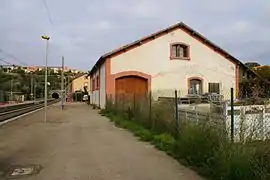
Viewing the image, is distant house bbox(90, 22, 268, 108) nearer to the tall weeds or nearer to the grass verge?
the tall weeds

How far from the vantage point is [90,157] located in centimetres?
1013

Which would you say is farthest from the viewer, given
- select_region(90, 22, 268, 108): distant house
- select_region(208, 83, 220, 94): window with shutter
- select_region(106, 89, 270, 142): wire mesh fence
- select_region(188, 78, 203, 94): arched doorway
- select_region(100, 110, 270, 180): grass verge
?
select_region(208, 83, 220, 94): window with shutter

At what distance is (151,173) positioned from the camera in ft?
26.5

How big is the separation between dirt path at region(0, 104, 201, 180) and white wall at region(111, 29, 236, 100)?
16.5 meters

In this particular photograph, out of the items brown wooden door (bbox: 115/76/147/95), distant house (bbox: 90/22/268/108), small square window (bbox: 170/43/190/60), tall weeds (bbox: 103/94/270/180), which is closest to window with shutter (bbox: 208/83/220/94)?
distant house (bbox: 90/22/268/108)

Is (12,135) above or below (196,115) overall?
below

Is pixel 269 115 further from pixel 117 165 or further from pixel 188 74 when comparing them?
pixel 188 74

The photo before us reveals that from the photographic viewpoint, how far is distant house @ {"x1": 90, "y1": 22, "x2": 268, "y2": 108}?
31.0m

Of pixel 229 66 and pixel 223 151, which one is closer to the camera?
pixel 223 151

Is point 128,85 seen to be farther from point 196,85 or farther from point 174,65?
point 196,85

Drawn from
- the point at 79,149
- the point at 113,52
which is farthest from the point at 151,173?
the point at 113,52

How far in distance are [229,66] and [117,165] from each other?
87.5ft

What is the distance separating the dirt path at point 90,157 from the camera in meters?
7.99

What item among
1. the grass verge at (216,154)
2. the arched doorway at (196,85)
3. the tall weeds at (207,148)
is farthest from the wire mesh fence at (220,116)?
the arched doorway at (196,85)
